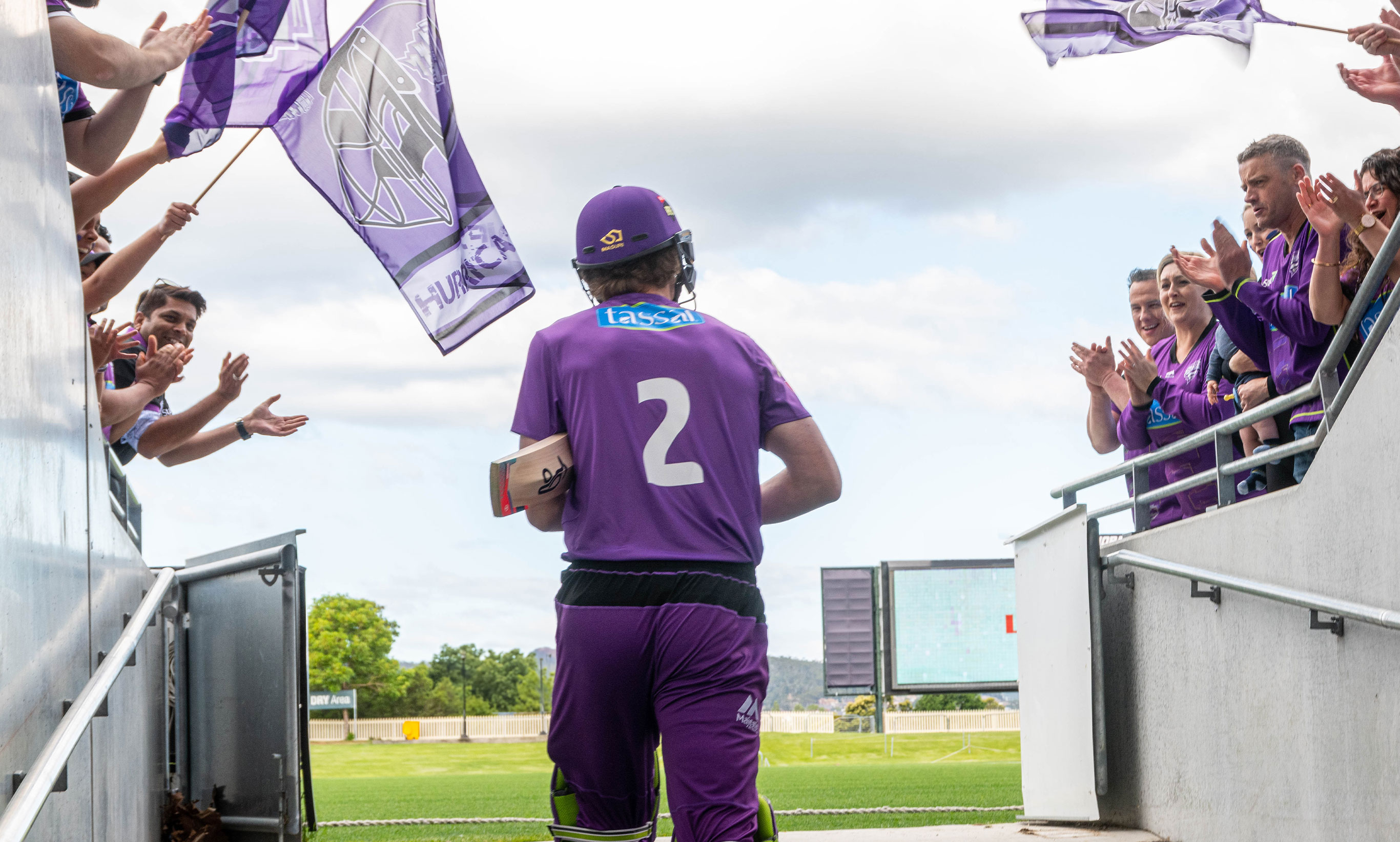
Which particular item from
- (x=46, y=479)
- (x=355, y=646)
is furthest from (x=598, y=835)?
(x=355, y=646)

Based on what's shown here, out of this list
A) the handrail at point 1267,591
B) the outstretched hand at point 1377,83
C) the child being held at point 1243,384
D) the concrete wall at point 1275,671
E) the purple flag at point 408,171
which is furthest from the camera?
the purple flag at point 408,171

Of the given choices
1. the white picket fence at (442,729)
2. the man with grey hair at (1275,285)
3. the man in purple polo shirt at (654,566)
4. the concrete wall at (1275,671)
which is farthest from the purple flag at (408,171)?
the white picket fence at (442,729)

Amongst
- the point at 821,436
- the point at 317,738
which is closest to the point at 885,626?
the point at 821,436

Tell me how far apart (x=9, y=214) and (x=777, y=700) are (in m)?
82.7

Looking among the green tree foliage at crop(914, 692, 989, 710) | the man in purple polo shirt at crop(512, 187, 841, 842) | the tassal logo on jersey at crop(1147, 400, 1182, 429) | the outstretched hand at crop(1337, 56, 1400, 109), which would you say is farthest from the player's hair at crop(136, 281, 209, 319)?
the green tree foliage at crop(914, 692, 989, 710)

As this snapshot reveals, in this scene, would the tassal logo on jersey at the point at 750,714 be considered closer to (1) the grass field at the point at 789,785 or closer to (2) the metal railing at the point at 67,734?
(2) the metal railing at the point at 67,734

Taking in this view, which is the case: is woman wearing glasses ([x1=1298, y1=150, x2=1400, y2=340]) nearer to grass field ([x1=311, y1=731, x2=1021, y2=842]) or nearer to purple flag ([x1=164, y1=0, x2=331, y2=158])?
purple flag ([x1=164, y1=0, x2=331, y2=158])

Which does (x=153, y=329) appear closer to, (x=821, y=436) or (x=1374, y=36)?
(x=821, y=436)

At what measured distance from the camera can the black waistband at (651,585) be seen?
2.81 m

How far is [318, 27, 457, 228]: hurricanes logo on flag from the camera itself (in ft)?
26.5

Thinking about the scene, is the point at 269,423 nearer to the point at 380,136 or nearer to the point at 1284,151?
the point at 380,136

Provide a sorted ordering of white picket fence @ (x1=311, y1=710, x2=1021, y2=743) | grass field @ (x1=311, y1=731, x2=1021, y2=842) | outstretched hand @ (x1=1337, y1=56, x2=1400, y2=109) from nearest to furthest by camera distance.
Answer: outstretched hand @ (x1=1337, y1=56, x2=1400, y2=109) → grass field @ (x1=311, y1=731, x2=1021, y2=842) → white picket fence @ (x1=311, y1=710, x2=1021, y2=743)

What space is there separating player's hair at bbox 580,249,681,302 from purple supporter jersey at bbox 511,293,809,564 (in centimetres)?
14

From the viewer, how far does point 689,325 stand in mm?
3021
